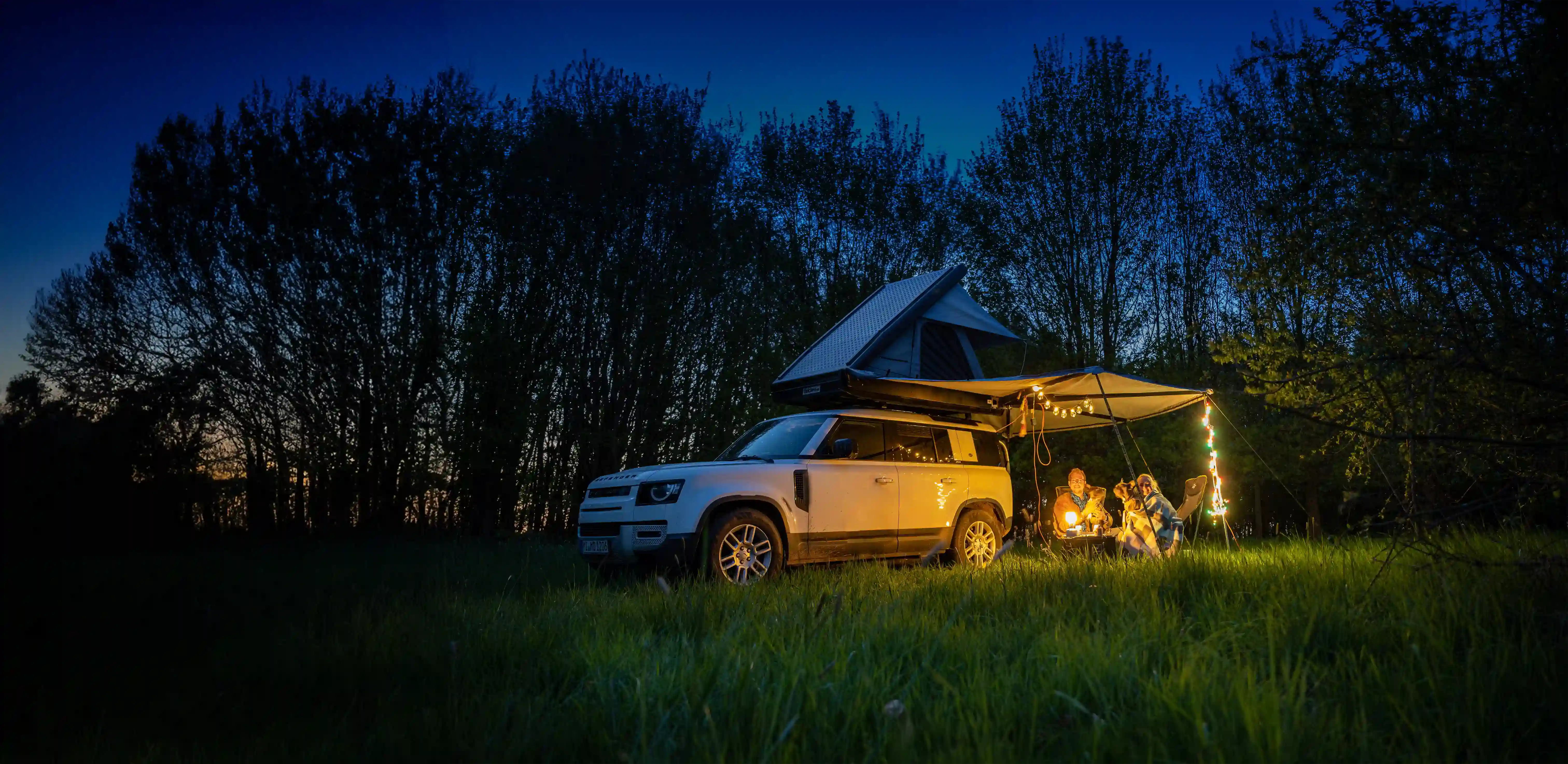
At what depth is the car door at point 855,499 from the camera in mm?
7969

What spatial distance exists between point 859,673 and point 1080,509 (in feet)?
24.8

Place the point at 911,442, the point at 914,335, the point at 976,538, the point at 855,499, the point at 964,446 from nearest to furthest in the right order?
the point at 855,499, the point at 911,442, the point at 976,538, the point at 964,446, the point at 914,335

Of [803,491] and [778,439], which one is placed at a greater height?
[778,439]

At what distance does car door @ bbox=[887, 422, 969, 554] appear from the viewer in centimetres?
876

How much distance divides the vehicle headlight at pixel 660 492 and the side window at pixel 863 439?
1.66 metres

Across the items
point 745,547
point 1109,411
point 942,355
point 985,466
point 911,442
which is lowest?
point 745,547

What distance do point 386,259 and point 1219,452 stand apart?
1555 centimetres

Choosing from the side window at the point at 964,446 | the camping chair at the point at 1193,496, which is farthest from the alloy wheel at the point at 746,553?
the camping chair at the point at 1193,496

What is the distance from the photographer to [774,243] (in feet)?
62.5

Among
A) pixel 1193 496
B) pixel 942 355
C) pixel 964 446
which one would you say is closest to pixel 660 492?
pixel 964 446

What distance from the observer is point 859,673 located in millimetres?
3100

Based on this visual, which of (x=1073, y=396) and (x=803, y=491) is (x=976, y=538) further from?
(x=803, y=491)

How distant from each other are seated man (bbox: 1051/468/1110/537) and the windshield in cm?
334

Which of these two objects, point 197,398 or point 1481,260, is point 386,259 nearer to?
point 197,398
